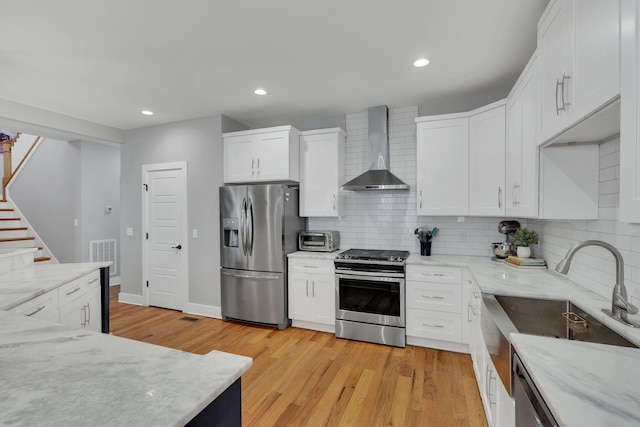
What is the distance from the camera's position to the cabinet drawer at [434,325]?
2848 millimetres

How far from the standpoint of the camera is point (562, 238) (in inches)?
90.8

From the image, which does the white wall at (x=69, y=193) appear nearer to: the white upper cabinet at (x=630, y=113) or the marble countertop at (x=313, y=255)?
the marble countertop at (x=313, y=255)

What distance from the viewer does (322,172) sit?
3662mm

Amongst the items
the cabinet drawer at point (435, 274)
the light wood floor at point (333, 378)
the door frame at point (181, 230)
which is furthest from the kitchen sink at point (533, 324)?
the door frame at point (181, 230)

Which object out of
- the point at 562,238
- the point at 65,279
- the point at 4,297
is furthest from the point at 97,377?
the point at 562,238

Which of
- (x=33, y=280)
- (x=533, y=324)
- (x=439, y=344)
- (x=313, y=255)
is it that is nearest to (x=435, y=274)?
(x=439, y=344)

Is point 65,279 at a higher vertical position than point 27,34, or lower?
lower

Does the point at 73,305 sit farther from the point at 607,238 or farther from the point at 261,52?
the point at 607,238

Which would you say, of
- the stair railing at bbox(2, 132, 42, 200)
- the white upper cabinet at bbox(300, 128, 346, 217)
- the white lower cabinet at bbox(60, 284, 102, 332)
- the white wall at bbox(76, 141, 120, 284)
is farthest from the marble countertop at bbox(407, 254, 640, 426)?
the stair railing at bbox(2, 132, 42, 200)

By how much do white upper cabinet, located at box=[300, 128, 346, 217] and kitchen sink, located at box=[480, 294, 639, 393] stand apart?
6.87 feet

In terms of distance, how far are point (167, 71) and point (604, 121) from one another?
3.11 meters

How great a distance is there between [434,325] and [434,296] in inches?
11.5

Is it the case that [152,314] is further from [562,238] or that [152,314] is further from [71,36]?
[562,238]

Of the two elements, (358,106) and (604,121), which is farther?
(358,106)
